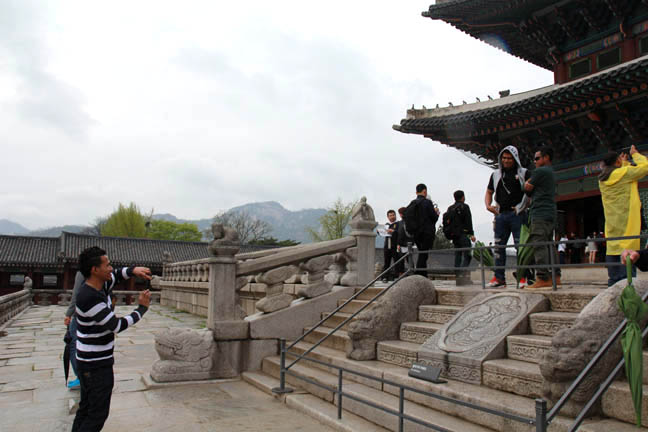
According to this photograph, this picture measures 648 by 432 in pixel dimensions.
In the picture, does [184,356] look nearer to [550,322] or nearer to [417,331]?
[417,331]

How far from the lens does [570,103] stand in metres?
11.9

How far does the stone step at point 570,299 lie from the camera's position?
15.8 ft

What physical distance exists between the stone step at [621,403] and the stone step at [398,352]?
6.51ft

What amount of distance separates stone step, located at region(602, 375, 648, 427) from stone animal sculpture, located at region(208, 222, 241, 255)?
5.34m

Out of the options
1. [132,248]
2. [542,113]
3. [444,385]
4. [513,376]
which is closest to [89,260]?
[444,385]

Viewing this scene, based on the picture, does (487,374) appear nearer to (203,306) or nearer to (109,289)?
(109,289)

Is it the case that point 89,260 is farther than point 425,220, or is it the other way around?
point 425,220

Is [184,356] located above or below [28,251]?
below

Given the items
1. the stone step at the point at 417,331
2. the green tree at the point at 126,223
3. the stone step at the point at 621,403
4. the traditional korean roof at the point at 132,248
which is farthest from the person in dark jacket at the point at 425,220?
the green tree at the point at 126,223

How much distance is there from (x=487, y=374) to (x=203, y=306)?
12.7 m

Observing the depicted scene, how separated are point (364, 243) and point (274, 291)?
1788mm

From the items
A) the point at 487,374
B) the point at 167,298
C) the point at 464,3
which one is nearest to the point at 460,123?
the point at 464,3

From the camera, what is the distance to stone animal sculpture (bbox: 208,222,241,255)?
7.53m

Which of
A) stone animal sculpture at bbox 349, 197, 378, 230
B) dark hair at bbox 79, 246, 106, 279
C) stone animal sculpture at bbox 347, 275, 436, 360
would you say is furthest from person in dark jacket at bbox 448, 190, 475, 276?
dark hair at bbox 79, 246, 106, 279
